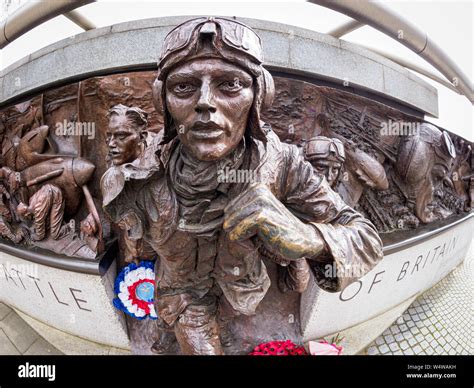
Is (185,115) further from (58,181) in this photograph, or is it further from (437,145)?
(437,145)

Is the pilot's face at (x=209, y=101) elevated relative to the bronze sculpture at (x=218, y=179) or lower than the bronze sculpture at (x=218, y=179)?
elevated


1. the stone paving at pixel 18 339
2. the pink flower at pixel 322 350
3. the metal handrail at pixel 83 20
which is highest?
the metal handrail at pixel 83 20

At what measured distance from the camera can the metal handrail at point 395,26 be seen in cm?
248

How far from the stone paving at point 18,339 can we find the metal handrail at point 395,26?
445cm

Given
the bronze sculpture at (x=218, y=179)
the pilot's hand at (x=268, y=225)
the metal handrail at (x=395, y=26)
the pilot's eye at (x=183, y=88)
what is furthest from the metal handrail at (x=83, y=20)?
the pilot's hand at (x=268, y=225)

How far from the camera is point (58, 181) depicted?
241 centimetres

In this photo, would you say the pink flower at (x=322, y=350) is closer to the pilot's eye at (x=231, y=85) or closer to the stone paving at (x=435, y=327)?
the stone paving at (x=435, y=327)

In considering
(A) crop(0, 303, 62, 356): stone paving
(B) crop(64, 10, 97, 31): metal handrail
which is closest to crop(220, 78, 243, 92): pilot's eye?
(B) crop(64, 10, 97, 31): metal handrail

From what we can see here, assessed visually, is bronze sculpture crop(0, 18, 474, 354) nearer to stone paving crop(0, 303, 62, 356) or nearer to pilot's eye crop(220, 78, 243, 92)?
pilot's eye crop(220, 78, 243, 92)
